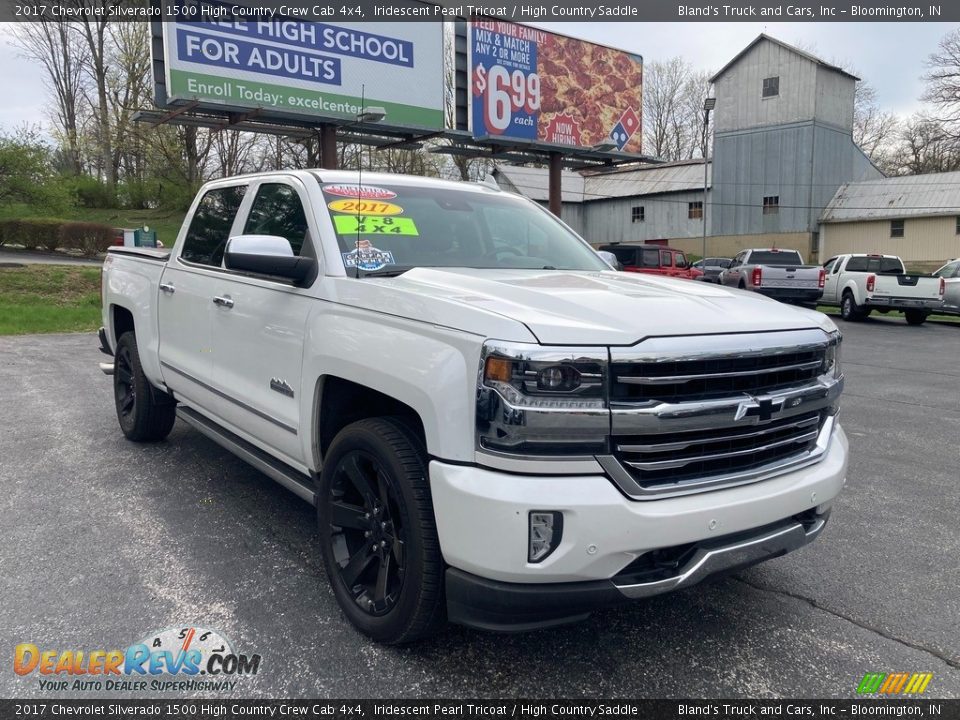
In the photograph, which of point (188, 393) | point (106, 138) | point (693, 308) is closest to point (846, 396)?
point (693, 308)

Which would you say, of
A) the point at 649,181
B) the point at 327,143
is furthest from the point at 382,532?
the point at 649,181

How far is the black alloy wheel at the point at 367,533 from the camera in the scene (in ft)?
8.97

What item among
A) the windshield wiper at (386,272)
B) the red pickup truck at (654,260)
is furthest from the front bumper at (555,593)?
the red pickup truck at (654,260)

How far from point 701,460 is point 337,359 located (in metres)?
1.47

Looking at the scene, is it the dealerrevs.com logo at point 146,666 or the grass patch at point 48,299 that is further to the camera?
the grass patch at point 48,299

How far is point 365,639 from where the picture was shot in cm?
291

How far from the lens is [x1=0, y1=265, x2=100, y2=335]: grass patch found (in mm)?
13578

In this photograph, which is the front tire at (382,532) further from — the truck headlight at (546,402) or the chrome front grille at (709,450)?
the chrome front grille at (709,450)

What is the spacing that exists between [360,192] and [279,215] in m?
0.55

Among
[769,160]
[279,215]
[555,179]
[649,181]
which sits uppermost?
[769,160]

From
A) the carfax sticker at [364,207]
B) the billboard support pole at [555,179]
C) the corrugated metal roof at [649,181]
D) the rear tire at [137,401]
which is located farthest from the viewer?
the corrugated metal roof at [649,181]

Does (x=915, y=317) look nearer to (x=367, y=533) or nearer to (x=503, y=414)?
(x=367, y=533)

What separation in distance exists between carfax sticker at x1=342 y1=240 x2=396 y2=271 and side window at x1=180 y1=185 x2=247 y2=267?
1.43m

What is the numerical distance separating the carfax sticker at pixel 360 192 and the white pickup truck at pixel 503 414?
0.8 inches
